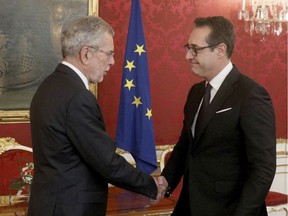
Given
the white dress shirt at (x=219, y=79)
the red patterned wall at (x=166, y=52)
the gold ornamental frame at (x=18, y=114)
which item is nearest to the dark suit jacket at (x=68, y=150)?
the white dress shirt at (x=219, y=79)

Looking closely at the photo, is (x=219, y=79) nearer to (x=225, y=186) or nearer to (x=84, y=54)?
(x=225, y=186)

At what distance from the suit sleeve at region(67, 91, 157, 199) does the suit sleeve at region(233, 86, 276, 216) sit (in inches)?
21.1

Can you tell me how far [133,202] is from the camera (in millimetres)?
2867

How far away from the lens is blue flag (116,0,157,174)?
3.29m

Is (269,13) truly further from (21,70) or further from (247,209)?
(247,209)

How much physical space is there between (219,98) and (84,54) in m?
0.62

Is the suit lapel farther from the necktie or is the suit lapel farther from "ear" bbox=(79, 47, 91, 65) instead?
"ear" bbox=(79, 47, 91, 65)

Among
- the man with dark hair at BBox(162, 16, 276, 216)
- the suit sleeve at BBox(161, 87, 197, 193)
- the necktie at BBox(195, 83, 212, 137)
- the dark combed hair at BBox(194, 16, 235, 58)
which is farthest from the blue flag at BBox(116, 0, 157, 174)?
the dark combed hair at BBox(194, 16, 235, 58)

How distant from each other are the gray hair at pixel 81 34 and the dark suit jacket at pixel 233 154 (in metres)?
0.59

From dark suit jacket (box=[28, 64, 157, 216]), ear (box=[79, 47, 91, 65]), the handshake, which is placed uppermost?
ear (box=[79, 47, 91, 65])

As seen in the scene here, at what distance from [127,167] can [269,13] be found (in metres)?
2.71

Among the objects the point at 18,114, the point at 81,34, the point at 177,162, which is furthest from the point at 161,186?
the point at 18,114

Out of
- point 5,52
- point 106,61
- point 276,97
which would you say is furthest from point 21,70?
point 276,97

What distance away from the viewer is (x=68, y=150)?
183 cm
